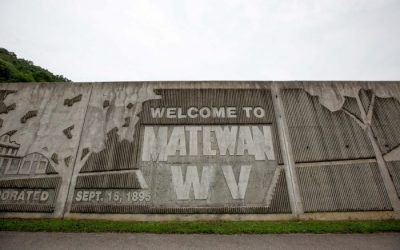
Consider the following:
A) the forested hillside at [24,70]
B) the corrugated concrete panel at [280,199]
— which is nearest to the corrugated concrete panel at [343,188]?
the corrugated concrete panel at [280,199]

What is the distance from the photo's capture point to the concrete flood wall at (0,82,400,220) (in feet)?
49.0

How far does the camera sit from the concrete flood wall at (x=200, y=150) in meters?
14.9

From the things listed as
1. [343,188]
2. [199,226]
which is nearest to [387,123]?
[343,188]

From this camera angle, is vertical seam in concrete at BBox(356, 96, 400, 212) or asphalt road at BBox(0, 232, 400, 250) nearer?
asphalt road at BBox(0, 232, 400, 250)

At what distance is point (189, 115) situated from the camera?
56.2ft

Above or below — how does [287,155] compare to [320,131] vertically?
below

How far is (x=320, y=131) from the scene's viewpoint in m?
16.8

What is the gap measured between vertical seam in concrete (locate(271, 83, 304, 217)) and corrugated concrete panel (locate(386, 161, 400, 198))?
503 cm

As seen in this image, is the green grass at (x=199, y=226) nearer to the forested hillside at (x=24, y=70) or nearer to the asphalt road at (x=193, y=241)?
the asphalt road at (x=193, y=241)

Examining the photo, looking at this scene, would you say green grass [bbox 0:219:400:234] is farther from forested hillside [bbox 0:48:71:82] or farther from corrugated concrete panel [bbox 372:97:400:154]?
forested hillside [bbox 0:48:71:82]


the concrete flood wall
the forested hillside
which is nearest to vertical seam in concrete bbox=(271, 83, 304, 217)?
the concrete flood wall

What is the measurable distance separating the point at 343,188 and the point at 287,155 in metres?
3.13

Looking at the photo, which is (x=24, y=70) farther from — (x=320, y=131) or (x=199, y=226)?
(x=320, y=131)

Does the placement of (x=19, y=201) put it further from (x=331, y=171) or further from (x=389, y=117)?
(x=389, y=117)
